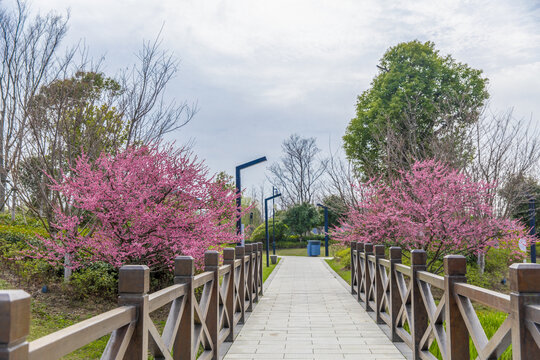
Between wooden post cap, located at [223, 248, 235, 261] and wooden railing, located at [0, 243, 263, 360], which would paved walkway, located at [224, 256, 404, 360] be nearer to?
wooden railing, located at [0, 243, 263, 360]

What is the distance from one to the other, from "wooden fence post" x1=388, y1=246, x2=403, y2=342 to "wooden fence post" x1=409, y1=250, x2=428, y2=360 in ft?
3.64

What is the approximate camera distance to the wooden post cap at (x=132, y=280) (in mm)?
2491

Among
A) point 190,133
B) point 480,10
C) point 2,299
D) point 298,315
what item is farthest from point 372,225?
point 2,299

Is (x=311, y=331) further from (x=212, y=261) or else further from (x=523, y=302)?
(x=523, y=302)

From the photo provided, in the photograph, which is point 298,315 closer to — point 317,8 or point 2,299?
point 317,8

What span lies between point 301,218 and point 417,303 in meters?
31.7

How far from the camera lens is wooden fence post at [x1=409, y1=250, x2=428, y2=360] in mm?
4648

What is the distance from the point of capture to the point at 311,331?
21.5 feet

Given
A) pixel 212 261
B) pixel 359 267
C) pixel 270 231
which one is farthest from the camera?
pixel 270 231

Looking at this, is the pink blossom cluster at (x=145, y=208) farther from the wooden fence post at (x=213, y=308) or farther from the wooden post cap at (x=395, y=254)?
the wooden post cap at (x=395, y=254)

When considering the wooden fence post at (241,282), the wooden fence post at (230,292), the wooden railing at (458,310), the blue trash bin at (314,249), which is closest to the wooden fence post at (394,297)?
the wooden railing at (458,310)

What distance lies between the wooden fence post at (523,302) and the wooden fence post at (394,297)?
3524 millimetres

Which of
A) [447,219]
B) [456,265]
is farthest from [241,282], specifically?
[447,219]

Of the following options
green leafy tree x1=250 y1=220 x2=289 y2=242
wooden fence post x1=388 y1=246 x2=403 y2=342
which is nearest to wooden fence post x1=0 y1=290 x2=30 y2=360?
wooden fence post x1=388 y1=246 x2=403 y2=342
